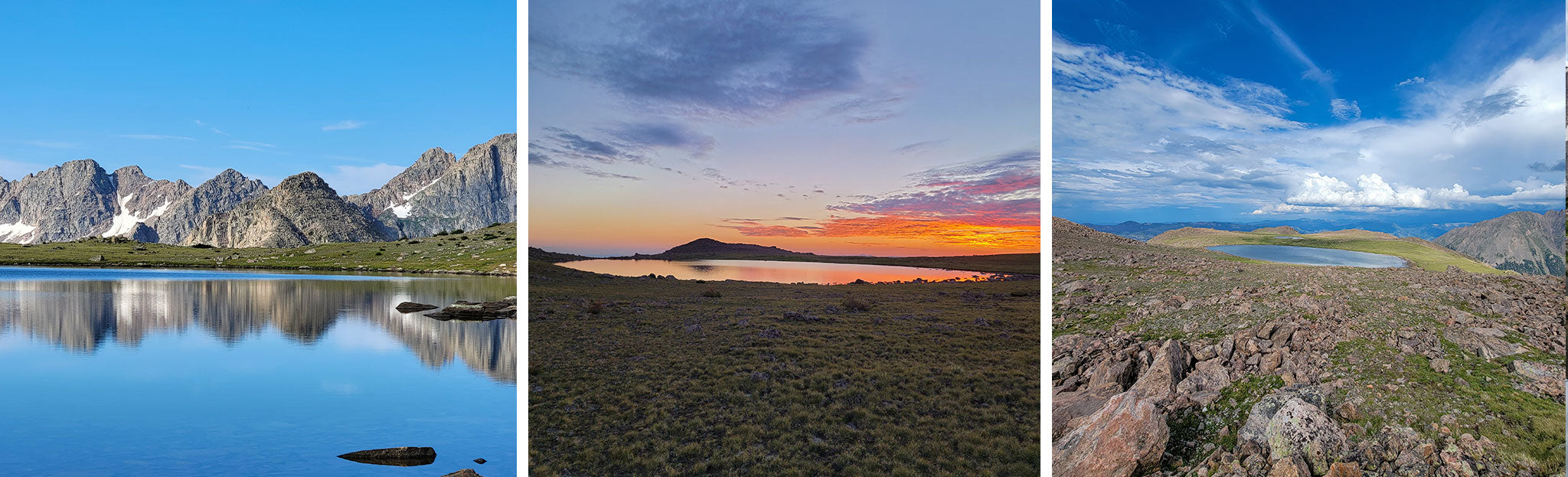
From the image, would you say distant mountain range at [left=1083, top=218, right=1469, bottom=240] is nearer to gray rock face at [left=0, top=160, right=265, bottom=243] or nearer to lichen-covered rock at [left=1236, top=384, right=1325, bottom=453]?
lichen-covered rock at [left=1236, top=384, right=1325, bottom=453]

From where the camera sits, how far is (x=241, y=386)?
14492 millimetres

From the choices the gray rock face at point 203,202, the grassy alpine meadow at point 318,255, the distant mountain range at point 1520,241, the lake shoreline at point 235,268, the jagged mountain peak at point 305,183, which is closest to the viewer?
the distant mountain range at point 1520,241

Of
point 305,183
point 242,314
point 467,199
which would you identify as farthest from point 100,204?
point 242,314

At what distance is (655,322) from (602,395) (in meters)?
3.16

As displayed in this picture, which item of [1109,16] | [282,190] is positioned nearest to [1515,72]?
[1109,16]

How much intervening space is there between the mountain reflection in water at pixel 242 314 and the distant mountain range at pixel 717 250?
29.8 ft

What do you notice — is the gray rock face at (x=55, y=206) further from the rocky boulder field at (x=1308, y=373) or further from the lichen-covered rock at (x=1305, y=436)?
the lichen-covered rock at (x=1305, y=436)

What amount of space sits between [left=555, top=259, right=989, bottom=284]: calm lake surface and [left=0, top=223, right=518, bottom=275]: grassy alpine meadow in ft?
158

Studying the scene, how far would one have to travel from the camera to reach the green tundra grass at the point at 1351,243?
474 centimetres

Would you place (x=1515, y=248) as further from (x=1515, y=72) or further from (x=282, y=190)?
(x=282, y=190)

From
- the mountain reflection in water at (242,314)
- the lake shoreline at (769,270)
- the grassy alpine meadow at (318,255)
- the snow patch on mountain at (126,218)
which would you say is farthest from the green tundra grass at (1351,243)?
the snow patch on mountain at (126,218)

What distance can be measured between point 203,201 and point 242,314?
20589 cm

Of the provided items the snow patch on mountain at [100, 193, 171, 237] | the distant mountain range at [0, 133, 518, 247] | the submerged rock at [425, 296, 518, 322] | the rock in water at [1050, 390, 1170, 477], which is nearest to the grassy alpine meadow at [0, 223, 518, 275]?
the submerged rock at [425, 296, 518, 322]

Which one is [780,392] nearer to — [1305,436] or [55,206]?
[1305,436]
